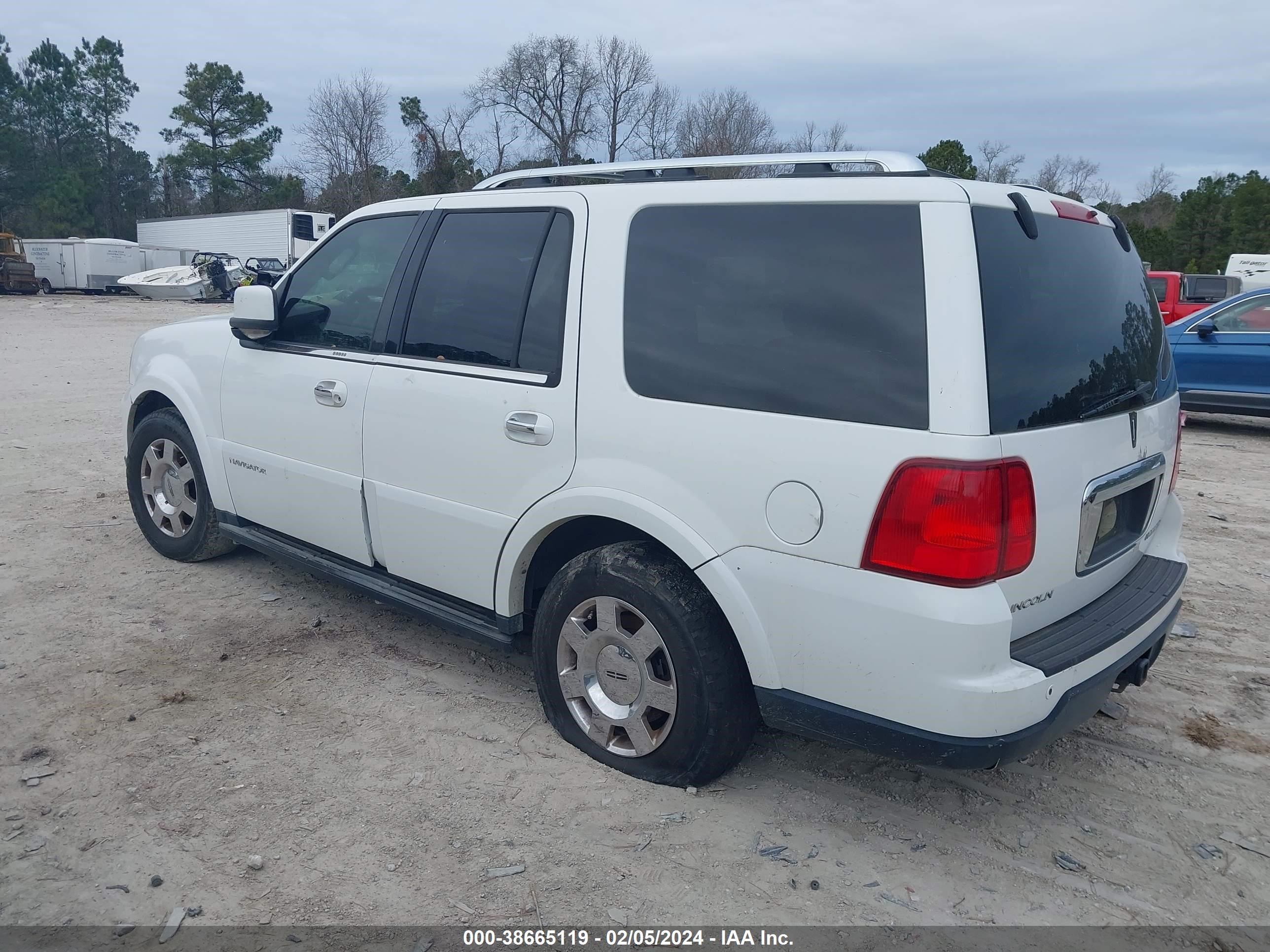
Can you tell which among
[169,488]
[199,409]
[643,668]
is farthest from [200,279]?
[643,668]

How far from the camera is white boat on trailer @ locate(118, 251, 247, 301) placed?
33031 millimetres

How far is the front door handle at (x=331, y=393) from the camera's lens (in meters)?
4.01

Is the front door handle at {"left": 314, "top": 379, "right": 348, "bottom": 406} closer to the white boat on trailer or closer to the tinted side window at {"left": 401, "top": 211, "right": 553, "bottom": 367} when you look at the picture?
the tinted side window at {"left": 401, "top": 211, "right": 553, "bottom": 367}

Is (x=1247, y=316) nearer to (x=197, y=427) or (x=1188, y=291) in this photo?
(x=1188, y=291)

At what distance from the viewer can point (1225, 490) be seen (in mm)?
7863

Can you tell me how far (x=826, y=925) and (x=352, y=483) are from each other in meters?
2.57

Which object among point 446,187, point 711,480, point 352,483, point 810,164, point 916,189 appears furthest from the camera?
point 446,187

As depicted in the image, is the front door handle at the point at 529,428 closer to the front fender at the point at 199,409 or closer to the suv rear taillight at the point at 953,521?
the suv rear taillight at the point at 953,521

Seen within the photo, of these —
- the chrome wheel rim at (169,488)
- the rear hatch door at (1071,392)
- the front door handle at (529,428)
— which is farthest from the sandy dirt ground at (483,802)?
the front door handle at (529,428)

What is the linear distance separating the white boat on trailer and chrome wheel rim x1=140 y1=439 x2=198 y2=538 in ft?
98.3

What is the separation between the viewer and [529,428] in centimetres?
330

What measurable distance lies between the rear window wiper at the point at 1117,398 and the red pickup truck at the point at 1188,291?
1444 cm

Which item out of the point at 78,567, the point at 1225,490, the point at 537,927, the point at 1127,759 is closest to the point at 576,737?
the point at 537,927

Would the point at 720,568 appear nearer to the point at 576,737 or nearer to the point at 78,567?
the point at 576,737
